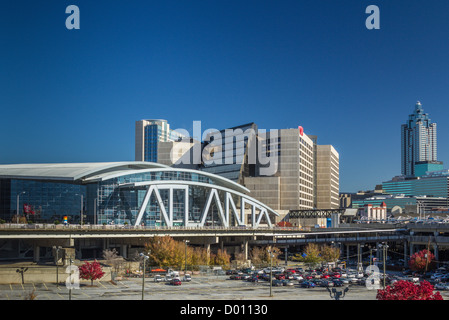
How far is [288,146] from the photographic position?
170375mm

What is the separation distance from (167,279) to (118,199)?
45.0m

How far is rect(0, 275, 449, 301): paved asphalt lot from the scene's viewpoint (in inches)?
2223

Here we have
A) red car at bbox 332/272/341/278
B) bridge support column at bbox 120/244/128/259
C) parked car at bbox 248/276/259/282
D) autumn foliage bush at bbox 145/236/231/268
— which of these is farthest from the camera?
bridge support column at bbox 120/244/128/259

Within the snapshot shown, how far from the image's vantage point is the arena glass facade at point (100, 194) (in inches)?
4166

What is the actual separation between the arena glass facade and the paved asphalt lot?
40.2 m

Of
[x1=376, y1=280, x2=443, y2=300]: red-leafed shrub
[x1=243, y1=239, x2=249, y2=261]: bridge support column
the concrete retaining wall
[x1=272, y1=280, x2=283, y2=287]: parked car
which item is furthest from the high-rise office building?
[x1=376, y1=280, x2=443, y2=300]: red-leafed shrub

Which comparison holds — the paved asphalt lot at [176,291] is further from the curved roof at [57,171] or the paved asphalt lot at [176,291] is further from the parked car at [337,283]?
the curved roof at [57,171]

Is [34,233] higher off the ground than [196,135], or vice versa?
[196,135]

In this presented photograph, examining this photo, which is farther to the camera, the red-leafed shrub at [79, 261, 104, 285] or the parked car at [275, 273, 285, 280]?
the parked car at [275, 273, 285, 280]

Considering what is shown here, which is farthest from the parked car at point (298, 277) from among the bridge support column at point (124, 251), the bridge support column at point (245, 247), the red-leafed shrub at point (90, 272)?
the bridge support column at point (124, 251)

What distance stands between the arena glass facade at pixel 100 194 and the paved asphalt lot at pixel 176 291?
132 feet

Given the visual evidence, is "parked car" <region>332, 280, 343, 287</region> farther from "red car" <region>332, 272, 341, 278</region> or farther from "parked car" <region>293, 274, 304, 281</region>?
"red car" <region>332, 272, 341, 278</region>
